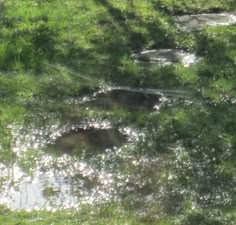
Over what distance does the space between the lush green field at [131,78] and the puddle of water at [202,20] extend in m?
0.14

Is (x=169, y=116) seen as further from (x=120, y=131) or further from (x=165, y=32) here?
(x=165, y=32)

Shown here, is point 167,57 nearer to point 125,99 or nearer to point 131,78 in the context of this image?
point 131,78

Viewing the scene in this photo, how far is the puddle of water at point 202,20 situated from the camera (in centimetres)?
995

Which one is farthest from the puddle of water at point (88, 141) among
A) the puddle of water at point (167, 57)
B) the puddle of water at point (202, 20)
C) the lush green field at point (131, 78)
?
the puddle of water at point (202, 20)

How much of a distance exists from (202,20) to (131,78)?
6.20 feet

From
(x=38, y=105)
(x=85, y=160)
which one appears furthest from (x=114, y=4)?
(x=85, y=160)

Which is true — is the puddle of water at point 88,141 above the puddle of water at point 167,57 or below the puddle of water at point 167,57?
below

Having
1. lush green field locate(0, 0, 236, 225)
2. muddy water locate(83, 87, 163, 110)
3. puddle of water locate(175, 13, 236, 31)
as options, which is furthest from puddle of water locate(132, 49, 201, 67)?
muddy water locate(83, 87, 163, 110)

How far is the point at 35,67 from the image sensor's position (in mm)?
9117

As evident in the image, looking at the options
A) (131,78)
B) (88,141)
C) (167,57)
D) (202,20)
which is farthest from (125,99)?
(202,20)

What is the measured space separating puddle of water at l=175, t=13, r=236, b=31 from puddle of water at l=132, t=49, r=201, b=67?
25.3 inches

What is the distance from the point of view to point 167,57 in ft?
30.3

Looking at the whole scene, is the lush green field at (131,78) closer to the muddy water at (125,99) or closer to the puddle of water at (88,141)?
the muddy water at (125,99)

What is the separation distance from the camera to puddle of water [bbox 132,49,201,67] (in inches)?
360
